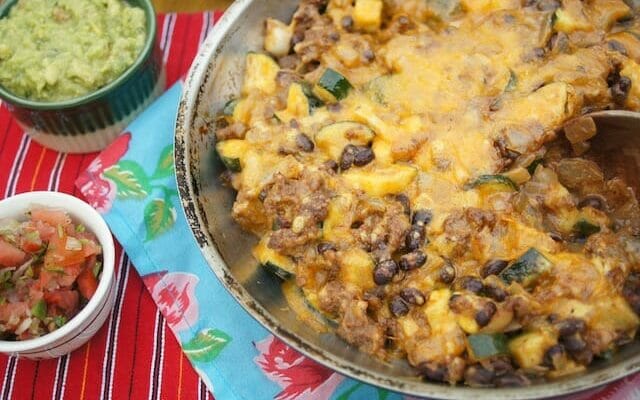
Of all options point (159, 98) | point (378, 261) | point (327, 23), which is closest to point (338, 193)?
point (378, 261)

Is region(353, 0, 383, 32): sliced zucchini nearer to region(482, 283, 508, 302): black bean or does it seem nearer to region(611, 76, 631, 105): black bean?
region(611, 76, 631, 105): black bean

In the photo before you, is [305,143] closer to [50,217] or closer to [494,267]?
[494,267]

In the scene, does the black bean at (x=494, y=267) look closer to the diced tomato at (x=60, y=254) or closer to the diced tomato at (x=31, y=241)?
the diced tomato at (x=60, y=254)

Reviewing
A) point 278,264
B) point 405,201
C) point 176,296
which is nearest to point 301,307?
point 278,264

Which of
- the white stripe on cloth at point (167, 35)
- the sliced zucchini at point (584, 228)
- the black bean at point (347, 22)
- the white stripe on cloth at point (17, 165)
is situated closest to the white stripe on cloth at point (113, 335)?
the white stripe on cloth at point (17, 165)

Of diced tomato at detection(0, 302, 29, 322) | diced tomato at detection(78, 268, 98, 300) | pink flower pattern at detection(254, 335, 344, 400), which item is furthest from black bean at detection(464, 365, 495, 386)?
diced tomato at detection(0, 302, 29, 322)

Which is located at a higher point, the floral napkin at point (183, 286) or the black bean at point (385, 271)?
the black bean at point (385, 271)
